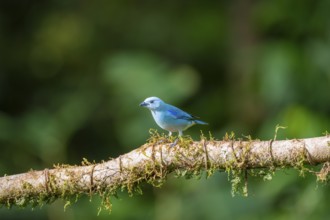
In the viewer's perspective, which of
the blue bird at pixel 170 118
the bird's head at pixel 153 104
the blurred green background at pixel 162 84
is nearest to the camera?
the blue bird at pixel 170 118

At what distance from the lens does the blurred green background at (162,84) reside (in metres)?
7.98

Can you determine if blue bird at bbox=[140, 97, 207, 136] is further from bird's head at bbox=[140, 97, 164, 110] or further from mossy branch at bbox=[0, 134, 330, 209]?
mossy branch at bbox=[0, 134, 330, 209]

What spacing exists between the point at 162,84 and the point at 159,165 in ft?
15.9

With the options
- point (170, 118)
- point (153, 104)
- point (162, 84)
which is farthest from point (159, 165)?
point (162, 84)

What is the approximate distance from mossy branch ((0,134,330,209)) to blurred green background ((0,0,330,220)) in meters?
3.15

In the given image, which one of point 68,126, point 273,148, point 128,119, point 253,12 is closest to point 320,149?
point 273,148

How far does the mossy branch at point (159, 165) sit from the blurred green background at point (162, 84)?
3.15 metres

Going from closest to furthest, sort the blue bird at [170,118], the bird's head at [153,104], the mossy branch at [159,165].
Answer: the mossy branch at [159,165]
the blue bird at [170,118]
the bird's head at [153,104]

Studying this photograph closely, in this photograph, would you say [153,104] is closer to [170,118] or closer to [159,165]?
[170,118]

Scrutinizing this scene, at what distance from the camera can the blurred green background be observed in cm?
798

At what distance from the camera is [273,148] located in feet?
13.2

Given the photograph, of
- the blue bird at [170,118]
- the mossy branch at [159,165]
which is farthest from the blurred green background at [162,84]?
the mossy branch at [159,165]

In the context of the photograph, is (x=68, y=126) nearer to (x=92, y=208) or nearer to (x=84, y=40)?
(x=92, y=208)

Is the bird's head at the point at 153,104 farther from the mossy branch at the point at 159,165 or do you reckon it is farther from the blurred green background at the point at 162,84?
the blurred green background at the point at 162,84
